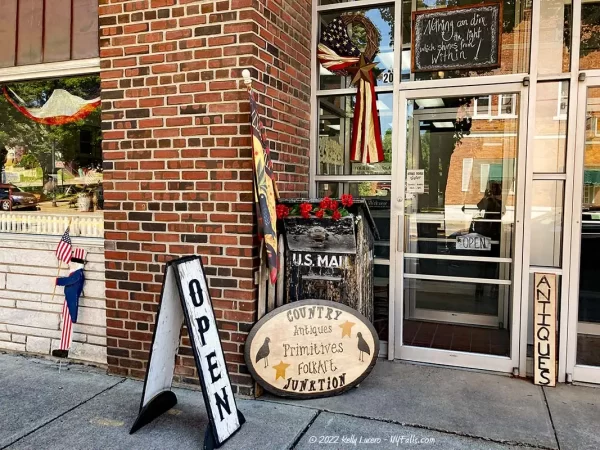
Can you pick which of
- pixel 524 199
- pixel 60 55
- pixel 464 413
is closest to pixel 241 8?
pixel 60 55

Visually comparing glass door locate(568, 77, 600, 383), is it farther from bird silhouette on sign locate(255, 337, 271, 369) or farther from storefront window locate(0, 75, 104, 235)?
storefront window locate(0, 75, 104, 235)

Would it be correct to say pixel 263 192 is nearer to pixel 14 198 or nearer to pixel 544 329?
pixel 544 329

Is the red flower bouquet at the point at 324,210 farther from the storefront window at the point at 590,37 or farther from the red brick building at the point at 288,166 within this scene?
the storefront window at the point at 590,37

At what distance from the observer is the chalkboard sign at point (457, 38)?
3.79m

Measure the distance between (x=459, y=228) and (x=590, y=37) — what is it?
69.7 inches

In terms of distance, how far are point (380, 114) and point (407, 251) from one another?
120 cm

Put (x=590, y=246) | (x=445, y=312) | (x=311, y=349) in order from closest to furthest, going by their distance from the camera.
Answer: (x=311, y=349) < (x=590, y=246) < (x=445, y=312)

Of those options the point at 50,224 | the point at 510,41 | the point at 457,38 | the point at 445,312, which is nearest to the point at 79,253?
the point at 50,224

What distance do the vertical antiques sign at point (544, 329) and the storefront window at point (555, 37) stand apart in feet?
5.19

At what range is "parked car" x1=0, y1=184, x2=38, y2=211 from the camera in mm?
4569

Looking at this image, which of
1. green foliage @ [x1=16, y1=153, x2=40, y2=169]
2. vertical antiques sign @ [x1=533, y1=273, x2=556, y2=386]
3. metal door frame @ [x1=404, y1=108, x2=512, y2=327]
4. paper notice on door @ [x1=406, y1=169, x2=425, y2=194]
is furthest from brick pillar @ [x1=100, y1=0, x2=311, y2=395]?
vertical antiques sign @ [x1=533, y1=273, x2=556, y2=386]

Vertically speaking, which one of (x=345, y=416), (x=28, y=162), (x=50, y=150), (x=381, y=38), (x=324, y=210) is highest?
(x=381, y=38)

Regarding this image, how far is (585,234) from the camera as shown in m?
3.81

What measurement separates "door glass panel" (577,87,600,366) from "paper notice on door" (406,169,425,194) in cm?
122
